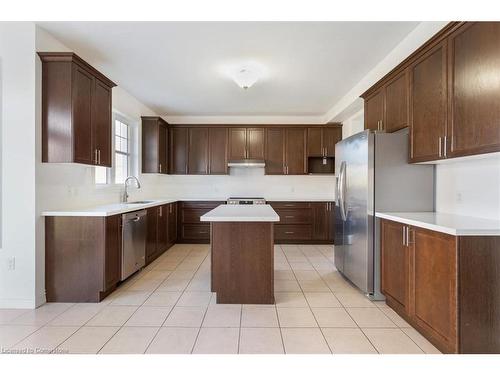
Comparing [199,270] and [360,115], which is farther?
[360,115]

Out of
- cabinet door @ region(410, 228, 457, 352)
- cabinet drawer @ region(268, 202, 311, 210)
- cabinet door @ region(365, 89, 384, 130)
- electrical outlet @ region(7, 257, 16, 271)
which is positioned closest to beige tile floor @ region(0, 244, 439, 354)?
cabinet door @ region(410, 228, 457, 352)

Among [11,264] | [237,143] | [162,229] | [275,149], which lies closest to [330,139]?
[275,149]

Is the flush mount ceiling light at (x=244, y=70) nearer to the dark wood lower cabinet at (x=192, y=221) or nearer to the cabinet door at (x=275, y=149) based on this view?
the cabinet door at (x=275, y=149)

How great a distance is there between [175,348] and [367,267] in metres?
1.97

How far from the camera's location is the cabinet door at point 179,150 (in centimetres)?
579

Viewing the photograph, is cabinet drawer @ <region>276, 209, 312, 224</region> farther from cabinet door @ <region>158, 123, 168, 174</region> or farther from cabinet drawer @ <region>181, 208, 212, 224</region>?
cabinet door @ <region>158, 123, 168, 174</region>

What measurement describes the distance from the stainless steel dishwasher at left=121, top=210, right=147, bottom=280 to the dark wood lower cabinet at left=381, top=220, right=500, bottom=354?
2.95 metres

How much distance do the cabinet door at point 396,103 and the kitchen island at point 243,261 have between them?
5.16 feet

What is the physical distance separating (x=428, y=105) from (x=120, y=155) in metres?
4.36

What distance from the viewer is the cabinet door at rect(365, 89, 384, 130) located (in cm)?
314
